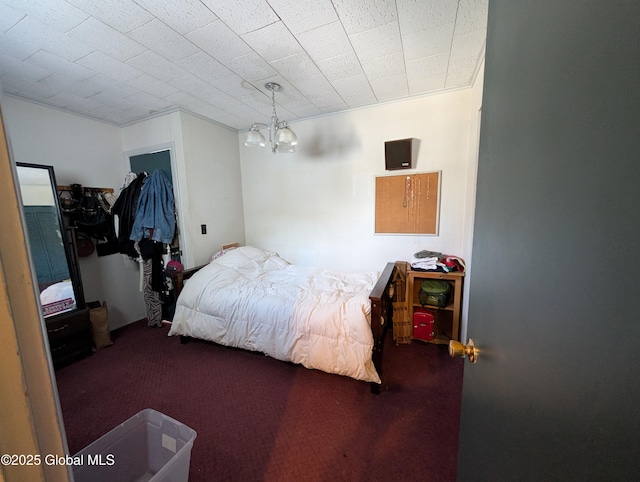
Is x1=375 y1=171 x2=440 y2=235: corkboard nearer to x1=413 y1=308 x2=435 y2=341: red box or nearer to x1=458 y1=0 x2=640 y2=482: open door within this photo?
x1=413 y1=308 x2=435 y2=341: red box

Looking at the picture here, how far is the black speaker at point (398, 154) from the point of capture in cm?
243

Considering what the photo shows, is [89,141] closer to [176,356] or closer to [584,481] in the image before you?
[176,356]

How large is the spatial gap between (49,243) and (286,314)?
225 centimetres

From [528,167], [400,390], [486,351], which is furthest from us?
[400,390]

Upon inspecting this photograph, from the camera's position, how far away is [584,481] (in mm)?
302

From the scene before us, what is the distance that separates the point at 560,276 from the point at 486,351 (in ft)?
1.21

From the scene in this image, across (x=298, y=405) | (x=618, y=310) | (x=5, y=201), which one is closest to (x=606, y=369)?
(x=618, y=310)

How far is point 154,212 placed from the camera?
2584 mm

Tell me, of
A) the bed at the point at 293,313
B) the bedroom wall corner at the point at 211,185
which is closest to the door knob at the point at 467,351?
the bed at the point at 293,313

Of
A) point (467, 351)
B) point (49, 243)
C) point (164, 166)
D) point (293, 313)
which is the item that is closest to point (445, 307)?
point (293, 313)

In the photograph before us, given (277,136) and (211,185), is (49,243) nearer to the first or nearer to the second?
(211,185)

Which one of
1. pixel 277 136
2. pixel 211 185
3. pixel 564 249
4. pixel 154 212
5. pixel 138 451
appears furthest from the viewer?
pixel 211 185

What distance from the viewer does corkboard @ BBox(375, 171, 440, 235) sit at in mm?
2467

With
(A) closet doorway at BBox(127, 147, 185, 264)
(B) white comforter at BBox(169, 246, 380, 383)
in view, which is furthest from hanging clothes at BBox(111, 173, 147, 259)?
(B) white comforter at BBox(169, 246, 380, 383)
